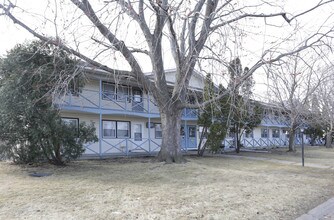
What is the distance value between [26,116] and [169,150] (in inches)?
237

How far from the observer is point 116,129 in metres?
22.3

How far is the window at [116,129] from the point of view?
21642mm

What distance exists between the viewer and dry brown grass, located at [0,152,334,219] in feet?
20.7

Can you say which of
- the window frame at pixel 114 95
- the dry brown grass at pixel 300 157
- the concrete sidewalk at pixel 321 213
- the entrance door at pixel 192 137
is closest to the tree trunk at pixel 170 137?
the window frame at pixel 114 95

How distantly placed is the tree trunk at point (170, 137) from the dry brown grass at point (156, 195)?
2.51m

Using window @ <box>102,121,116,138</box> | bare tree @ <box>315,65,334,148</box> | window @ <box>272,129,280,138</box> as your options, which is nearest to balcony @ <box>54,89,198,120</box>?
window @ <box>102,121,116,138</box>

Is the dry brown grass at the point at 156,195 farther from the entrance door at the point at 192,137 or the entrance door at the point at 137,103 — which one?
the entrance door at the point at 192,137

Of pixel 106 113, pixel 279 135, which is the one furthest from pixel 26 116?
pixel 279 135

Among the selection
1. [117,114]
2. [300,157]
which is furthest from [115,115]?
[300,157]

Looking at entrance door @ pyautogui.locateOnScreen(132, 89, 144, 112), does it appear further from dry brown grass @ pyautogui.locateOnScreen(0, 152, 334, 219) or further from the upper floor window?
dry brown grass @ pyautogui.locateOnScreen(0, 152, 334, 219)

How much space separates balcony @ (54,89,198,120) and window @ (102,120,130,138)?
3.84ft

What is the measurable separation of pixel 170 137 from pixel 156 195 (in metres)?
6.82

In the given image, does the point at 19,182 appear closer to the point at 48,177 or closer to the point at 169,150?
the point at 48,177

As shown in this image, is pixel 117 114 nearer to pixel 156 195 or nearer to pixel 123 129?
pixel 123 129
